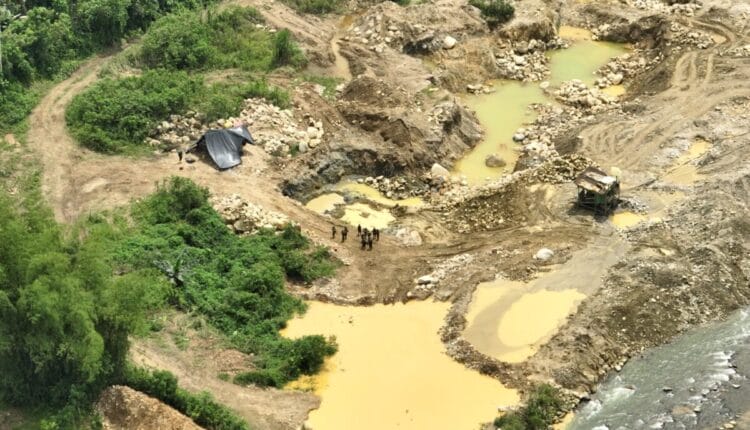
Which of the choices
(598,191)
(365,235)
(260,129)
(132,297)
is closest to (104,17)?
(260,129)

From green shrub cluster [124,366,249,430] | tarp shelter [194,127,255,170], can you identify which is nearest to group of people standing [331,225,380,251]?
tarp shelter [194,127,255,170]

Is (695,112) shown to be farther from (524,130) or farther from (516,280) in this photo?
(516,280)

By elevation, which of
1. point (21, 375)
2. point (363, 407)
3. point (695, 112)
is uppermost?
point (695, 112)

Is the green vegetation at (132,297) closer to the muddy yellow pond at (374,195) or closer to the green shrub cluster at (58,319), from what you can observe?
the green shrub cluster at (58,319)

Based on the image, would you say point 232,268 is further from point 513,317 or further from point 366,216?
point 513,317

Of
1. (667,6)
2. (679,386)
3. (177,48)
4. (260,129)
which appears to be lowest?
(679,386)

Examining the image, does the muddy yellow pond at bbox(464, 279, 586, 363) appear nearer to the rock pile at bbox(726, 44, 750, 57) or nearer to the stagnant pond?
the stagnant pond

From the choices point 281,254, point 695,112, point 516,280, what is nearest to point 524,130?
point 695,112
